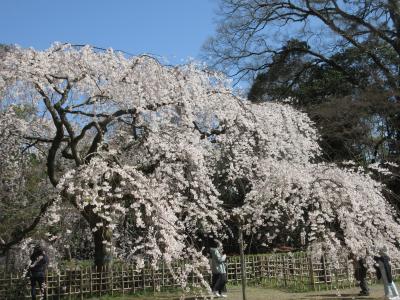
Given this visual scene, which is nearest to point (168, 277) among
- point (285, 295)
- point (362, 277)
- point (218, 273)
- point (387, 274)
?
point (218, 273)

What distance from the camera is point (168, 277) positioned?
38.9 ft

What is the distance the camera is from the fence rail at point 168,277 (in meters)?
10.1

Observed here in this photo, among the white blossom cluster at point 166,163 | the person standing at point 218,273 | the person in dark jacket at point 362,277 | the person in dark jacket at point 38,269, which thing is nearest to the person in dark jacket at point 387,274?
the white blossom cluster at point 166,163

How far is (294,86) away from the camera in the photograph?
851 inches

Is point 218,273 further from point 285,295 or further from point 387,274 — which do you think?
point 387,274

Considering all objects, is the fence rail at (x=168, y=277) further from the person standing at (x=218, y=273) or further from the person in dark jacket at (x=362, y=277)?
the person standing at (x=218, y=273)

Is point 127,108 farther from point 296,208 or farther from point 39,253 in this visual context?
point 296,208

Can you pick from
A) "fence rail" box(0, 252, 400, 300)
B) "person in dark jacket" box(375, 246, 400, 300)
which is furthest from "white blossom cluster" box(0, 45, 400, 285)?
"fence rail" box(0, 252, 400, 300)

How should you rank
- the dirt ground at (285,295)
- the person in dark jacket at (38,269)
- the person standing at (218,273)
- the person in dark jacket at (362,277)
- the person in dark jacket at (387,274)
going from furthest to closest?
the person in dark jacket at (362,277) < the dirt ground at (285,295) < the person standing at (218,273) < the person in dark jacket at (387,274) < the person in dark jacket at (38,269)

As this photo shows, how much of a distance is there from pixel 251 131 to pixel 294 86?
1091 cm

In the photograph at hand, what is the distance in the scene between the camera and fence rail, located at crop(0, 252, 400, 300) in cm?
1012

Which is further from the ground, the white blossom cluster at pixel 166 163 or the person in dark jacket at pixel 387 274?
the white blossom cluster at pixel 166 163

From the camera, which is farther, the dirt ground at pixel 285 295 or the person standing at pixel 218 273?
the dirt ground at pixel 285 295

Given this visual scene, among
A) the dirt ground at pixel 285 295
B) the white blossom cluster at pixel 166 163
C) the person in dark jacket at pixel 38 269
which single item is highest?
the white blossom cluster at pixel 166 163
